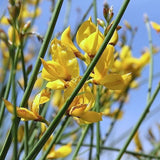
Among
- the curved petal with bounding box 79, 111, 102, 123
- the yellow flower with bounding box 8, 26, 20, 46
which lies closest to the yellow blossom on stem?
the curved petal with bounding box 79, 111, 102, 123

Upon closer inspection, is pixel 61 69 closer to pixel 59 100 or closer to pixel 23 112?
pixel 23 112

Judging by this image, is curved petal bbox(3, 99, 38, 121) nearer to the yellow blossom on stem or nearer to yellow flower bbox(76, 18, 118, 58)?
the yellow blossom on stem

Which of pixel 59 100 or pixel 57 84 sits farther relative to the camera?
pixel 59 100

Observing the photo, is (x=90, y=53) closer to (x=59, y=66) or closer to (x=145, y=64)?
(x=59, y=66)

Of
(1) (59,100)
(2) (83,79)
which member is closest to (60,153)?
(2) (83,79)

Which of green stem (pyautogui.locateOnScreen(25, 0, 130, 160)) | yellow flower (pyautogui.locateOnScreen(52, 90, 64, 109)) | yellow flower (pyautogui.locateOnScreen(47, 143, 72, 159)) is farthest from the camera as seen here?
yellow flower (pyautogui.locateOnScreen(52, 90, 64, 109))

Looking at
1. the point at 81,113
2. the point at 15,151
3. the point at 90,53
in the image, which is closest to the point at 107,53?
Result: the point at 90,53
